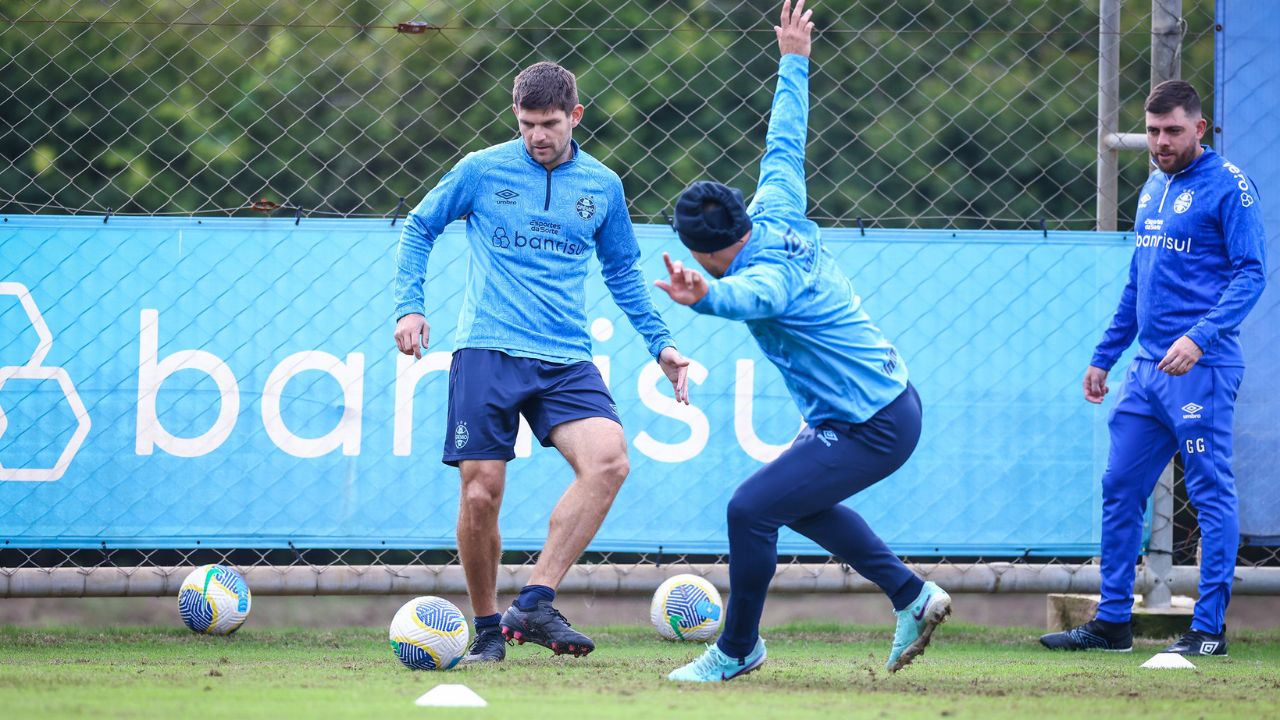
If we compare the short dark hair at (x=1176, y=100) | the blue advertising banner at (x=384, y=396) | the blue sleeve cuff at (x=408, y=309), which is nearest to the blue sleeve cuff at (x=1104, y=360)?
the blue advertising banner at (x=384, y=396)

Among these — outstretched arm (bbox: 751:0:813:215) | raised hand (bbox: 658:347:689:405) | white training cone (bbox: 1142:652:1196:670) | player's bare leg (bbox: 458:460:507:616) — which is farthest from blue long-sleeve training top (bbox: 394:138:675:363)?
white training cone (bbox: 1142:652:1196:670)

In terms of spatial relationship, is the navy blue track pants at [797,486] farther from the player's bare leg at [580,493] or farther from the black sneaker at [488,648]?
the black sneaker at [488,648]

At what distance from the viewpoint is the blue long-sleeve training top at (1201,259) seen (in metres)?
5.20

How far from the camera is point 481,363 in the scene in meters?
4.70

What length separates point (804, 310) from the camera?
13.1 feet

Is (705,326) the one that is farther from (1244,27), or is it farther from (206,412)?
(1244,27)

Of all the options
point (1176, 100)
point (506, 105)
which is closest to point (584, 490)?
point (1176, 100)

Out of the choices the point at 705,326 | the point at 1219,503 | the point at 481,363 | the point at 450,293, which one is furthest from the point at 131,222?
the point at 1219,503

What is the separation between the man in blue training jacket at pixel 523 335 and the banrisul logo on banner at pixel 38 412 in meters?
1.71

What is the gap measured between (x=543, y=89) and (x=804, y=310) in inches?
50.5

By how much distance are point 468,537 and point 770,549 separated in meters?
1.12

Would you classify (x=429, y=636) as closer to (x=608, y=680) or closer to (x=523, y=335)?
(x=608, y=680)

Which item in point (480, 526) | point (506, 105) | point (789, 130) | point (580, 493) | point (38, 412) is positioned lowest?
point (480, 526)

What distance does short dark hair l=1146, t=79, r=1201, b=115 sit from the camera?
5.34m
